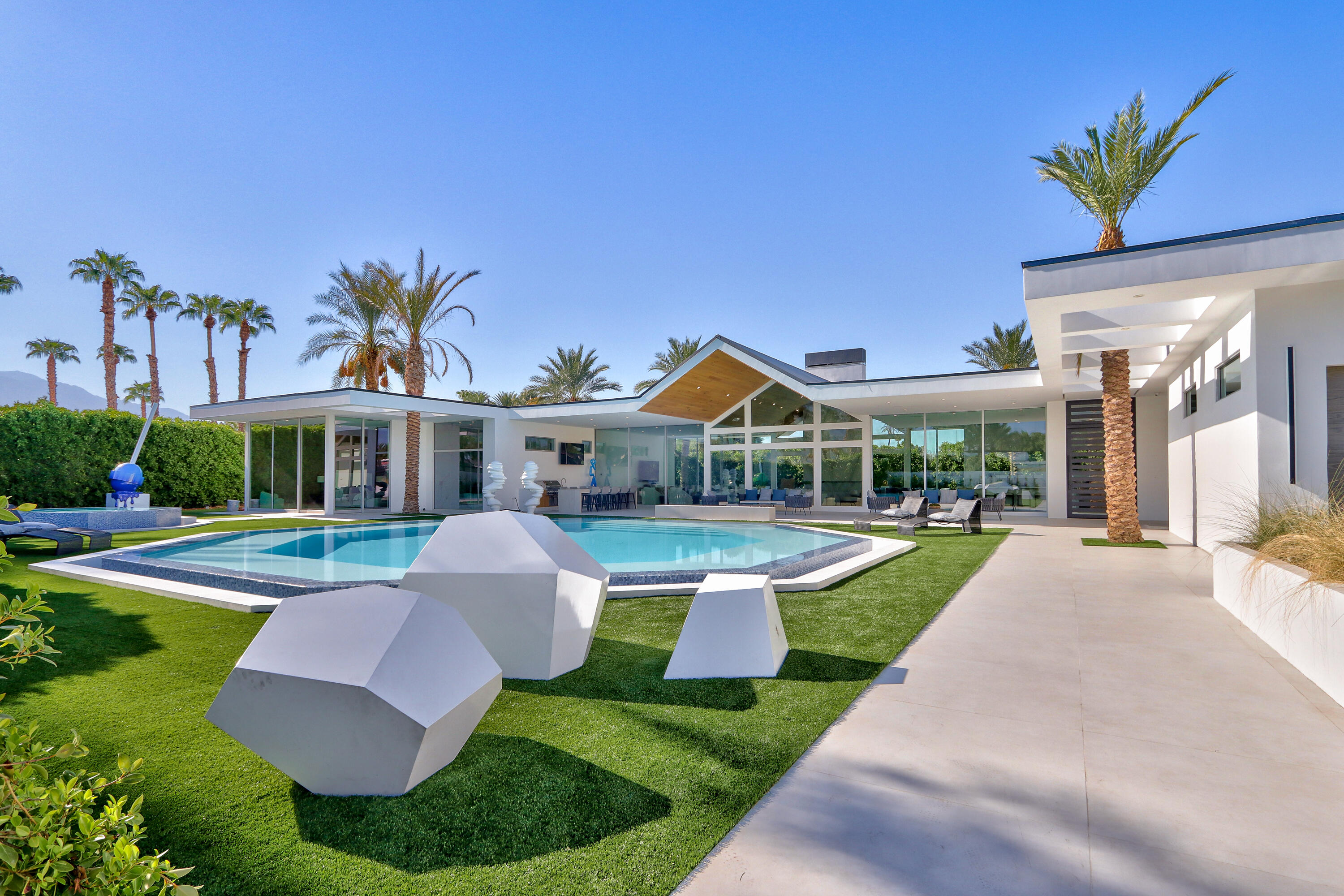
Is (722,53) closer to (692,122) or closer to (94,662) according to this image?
(692,122)

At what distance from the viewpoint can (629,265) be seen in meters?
31.4

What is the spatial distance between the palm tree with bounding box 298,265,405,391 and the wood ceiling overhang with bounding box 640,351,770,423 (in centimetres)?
1087

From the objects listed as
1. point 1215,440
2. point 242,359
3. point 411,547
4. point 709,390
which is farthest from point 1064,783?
point 242,359

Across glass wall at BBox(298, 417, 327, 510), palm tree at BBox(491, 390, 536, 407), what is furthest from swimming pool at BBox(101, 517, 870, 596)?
palm tree at BBox(491, 390, 536, 407)

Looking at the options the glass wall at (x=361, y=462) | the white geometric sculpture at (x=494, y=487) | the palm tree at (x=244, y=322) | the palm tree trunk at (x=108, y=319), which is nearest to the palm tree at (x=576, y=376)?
the glass wall at (x=361, y=462)

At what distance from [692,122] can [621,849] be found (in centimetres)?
2004

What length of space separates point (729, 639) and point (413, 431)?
57.6 ft

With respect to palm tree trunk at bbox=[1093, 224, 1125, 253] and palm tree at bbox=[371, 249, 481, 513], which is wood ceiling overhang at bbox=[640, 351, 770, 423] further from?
palm tree trunk at bbox=[1093, 224, 1125, 253]

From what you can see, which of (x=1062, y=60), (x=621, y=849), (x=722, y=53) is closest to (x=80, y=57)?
(x=722, y=53)

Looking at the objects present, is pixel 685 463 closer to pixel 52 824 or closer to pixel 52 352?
pixel 52 824

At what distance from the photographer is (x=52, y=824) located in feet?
4.60

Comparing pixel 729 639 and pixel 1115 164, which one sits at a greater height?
pixel 1115 164

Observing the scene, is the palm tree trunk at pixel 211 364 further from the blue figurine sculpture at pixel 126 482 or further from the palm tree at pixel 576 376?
the blue figurine sculpture at pixel 126 482

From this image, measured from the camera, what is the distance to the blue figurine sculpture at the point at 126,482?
16.3m
